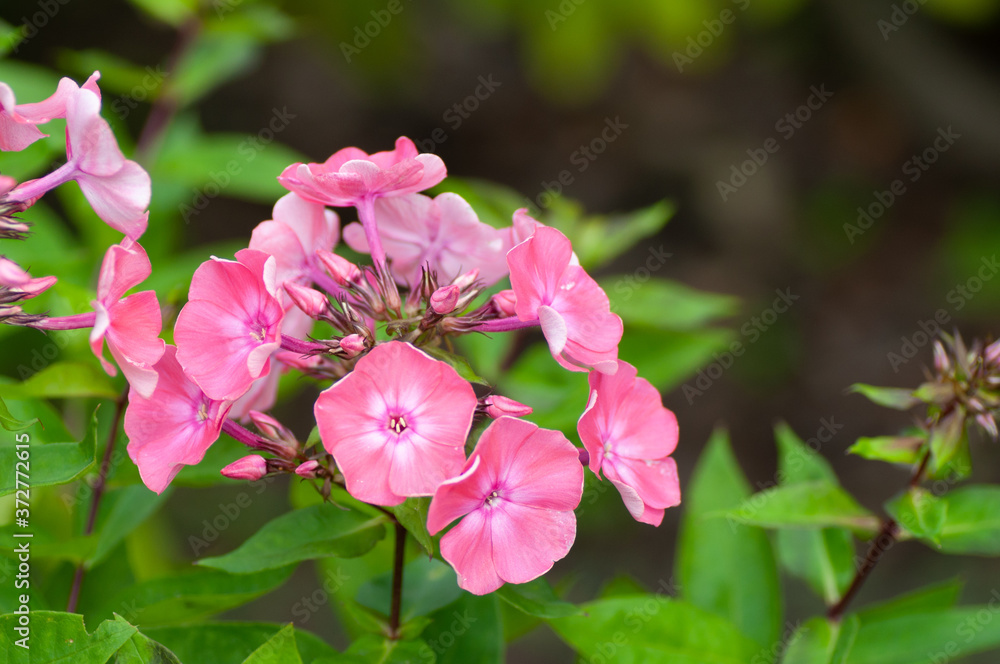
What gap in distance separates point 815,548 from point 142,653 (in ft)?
5.77

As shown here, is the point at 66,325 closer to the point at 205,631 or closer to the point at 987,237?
the point at 205,631

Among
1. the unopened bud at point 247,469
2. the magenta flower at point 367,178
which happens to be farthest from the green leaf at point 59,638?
the magenta flower at point 367,178

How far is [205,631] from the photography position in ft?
5.65

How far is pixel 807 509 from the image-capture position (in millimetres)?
2016

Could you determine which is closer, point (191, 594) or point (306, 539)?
point (306, 539)

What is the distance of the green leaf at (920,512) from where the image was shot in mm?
1859

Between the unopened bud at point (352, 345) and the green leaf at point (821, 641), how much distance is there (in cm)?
129

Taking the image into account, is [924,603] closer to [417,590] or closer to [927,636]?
[927,636]

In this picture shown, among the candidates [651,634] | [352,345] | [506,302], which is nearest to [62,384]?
[352,345]

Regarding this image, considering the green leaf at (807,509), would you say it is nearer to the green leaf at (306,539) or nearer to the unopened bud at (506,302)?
the unopened bud at (506,302)

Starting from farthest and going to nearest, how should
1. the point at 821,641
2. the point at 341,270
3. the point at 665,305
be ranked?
1. the point at 665,305
2. the point at 821,641
3. the point at 341,270

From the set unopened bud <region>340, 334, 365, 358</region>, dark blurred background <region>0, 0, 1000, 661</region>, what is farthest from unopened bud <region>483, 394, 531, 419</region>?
dark blurred background <region>0, 0, 1000, 661</region>

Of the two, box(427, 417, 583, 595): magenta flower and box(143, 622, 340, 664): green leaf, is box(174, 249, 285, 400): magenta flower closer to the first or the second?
box(427, 417, 583, 595): magenta flower

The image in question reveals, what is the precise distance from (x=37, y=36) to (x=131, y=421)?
522cm
